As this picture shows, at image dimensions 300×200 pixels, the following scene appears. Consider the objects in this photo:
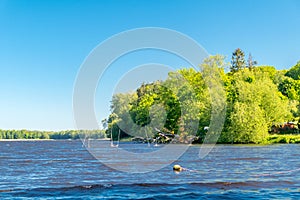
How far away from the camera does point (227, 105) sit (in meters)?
77.5

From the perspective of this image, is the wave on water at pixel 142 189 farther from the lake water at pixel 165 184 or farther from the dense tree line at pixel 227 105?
the dense tree line at pixel 227 105

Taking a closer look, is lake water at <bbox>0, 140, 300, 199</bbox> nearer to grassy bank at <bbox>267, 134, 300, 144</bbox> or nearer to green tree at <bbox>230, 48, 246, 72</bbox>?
grassy bank at <bbox>267, 134, 300, 144</bbox>

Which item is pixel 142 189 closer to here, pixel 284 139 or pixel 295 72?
pixel 284 139

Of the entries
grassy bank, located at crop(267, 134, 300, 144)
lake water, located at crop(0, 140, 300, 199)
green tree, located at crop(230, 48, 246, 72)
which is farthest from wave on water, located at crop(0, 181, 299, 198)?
green tree, located at crop(230, 48, 246, 72)

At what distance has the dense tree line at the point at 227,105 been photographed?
7312 centimetres

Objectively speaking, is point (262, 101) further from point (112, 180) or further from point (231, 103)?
point (112, 180)

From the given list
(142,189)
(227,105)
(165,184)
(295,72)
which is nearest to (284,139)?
(227,105)

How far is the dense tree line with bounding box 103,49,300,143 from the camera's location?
73125 mm

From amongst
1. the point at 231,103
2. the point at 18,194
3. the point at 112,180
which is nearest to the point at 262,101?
the point at 231,103

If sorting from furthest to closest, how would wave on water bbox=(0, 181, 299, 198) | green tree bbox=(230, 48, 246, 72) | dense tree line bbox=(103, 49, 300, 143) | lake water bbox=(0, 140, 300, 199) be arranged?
green tree bbox=(230, 48, 246, 72) < dense tree line bbox=(103, 49, 300, 143) < wave on water bbox=(0, 181, 299, 198) < lake water bbox=(0, 140, 300, 199)

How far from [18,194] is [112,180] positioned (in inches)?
289

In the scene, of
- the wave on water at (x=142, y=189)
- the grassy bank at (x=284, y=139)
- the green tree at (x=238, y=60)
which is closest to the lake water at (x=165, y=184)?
the wave on water at (x=142, y=189)


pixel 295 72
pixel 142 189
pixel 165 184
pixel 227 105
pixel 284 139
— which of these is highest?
pixel 295 72

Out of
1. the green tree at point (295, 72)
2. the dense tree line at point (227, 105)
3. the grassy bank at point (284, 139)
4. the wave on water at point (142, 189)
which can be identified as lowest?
the wave on water at point (142, 189)
